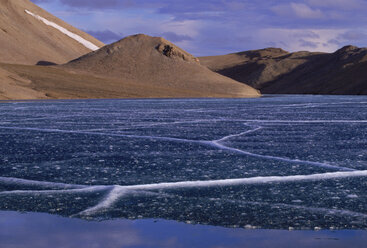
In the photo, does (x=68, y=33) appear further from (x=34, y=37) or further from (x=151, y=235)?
(x=151, y=235)

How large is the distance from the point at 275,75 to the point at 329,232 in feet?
407

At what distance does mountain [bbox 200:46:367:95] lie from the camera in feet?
324

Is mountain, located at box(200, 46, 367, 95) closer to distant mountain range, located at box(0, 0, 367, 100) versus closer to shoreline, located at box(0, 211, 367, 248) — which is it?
distant mountain range, located at box(0, 0, 367, 100)

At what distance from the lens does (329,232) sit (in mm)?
3979

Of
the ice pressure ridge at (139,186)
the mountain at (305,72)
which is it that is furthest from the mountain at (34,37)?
the ice pressure ridge at (139,186)

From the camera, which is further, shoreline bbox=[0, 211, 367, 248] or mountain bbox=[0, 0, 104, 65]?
mountain bbox=[0, 0, 104, 65]

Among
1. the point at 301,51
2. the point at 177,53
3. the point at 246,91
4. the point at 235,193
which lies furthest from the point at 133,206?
the point at 301,51

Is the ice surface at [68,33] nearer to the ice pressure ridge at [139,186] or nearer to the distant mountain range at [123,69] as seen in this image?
the distant mountain range at [123,69]

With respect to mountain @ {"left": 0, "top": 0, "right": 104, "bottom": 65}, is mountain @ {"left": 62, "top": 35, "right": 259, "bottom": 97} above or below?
below

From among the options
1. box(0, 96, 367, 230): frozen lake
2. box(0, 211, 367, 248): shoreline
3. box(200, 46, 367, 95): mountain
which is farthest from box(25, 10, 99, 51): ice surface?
box(0, 211, 367, 248): shoreline

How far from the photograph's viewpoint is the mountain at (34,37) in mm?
83188

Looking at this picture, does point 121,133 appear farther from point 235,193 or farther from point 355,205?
point 355,205

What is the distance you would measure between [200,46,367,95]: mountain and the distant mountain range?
0.68 feet

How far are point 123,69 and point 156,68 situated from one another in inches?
161
